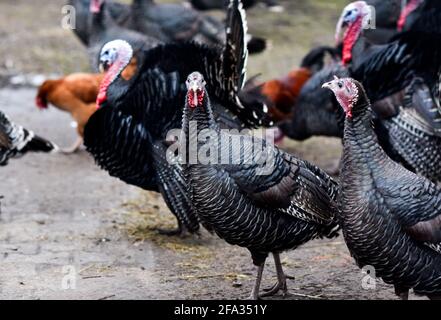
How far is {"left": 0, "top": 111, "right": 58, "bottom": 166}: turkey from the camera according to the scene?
20.4 ft

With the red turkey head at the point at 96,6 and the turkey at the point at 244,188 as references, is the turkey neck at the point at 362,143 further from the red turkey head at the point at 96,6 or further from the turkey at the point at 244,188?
the red turkey head at the point at 96,6

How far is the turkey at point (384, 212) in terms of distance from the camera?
423 cm

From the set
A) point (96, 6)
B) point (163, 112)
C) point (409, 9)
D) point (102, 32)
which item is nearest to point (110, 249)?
point (163, 112)

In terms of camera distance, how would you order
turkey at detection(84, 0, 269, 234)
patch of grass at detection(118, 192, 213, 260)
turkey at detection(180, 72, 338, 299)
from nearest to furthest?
turkey at detection(180, 72, 338, 299) < turkey at detection(84, 0, 269, 234) < patch of grass at detection(118, 192, 213, 260)

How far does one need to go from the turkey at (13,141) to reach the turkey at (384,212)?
8.92ft

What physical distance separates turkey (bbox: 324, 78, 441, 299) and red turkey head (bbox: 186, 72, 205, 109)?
67 cm

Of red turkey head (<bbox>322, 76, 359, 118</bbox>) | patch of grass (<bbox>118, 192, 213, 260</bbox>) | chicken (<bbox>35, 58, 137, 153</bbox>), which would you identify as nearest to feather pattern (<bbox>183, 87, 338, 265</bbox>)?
red turkey head (<bbox>322, 76, 359, 118</bbox>)

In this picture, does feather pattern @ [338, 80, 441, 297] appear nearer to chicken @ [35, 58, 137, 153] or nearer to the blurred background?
chicken @ [35, 58, 137, 153]

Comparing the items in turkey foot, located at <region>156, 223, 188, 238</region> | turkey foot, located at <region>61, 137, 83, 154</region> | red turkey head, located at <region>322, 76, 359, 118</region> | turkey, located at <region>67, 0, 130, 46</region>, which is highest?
red turkey head, located at <region>322, 76, 359, 118</region>

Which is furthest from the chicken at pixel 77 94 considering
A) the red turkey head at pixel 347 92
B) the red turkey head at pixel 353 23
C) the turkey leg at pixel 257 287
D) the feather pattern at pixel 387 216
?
the feather pattern at pixel 387 216

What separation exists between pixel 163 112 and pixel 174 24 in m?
3.86

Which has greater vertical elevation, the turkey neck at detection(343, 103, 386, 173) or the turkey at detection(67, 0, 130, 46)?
the turkey neck at detection(343, 103, 386, 173)

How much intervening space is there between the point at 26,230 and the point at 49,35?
6343mm

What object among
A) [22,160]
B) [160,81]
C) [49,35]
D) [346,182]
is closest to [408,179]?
[346,182]
